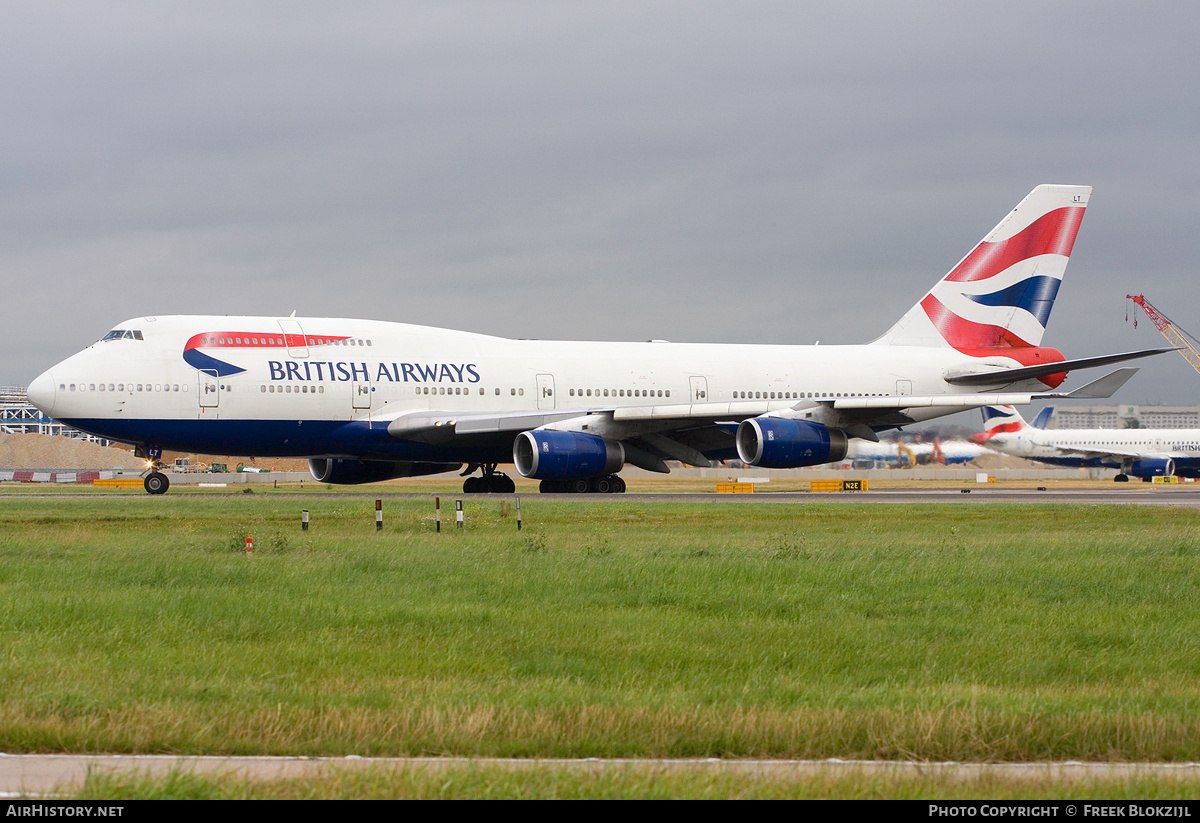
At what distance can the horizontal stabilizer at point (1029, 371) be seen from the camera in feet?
122

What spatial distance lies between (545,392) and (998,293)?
57.4 ft

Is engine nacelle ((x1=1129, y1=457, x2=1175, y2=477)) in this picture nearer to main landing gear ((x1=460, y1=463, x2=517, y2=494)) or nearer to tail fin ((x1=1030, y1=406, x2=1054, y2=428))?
tail fin ((x1=1030, y1=406, x2=1054, y2=428))

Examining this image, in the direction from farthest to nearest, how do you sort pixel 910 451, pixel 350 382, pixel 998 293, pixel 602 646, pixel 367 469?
pixel 910 451, pixel 998 293, pixel 367 469, pixel 350 382, pixel 602 646

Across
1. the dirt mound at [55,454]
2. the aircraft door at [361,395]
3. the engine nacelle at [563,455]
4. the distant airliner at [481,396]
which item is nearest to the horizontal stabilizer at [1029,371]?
the distant airliner at [481,396]

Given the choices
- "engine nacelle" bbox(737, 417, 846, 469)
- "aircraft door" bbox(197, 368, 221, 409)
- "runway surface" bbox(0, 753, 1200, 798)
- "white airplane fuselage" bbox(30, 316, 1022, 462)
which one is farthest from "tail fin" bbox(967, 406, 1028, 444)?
"runway surface" bbox(0, 753, 1200, 798)

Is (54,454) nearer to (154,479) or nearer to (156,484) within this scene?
(154,479)

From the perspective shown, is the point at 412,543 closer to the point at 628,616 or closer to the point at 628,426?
the point at 628,616

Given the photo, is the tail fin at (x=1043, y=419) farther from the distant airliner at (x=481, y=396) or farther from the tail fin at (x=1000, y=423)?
the distant airliner at (x=481, y=396)

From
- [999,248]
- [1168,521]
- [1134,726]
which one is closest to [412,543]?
[1134,726]

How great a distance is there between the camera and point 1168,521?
26641 mm

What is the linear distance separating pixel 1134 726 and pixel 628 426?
29258 millimetres

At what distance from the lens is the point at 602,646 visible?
10742 mm

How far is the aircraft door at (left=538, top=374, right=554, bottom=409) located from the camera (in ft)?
127

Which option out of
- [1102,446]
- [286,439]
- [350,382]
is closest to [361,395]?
[350,382]
